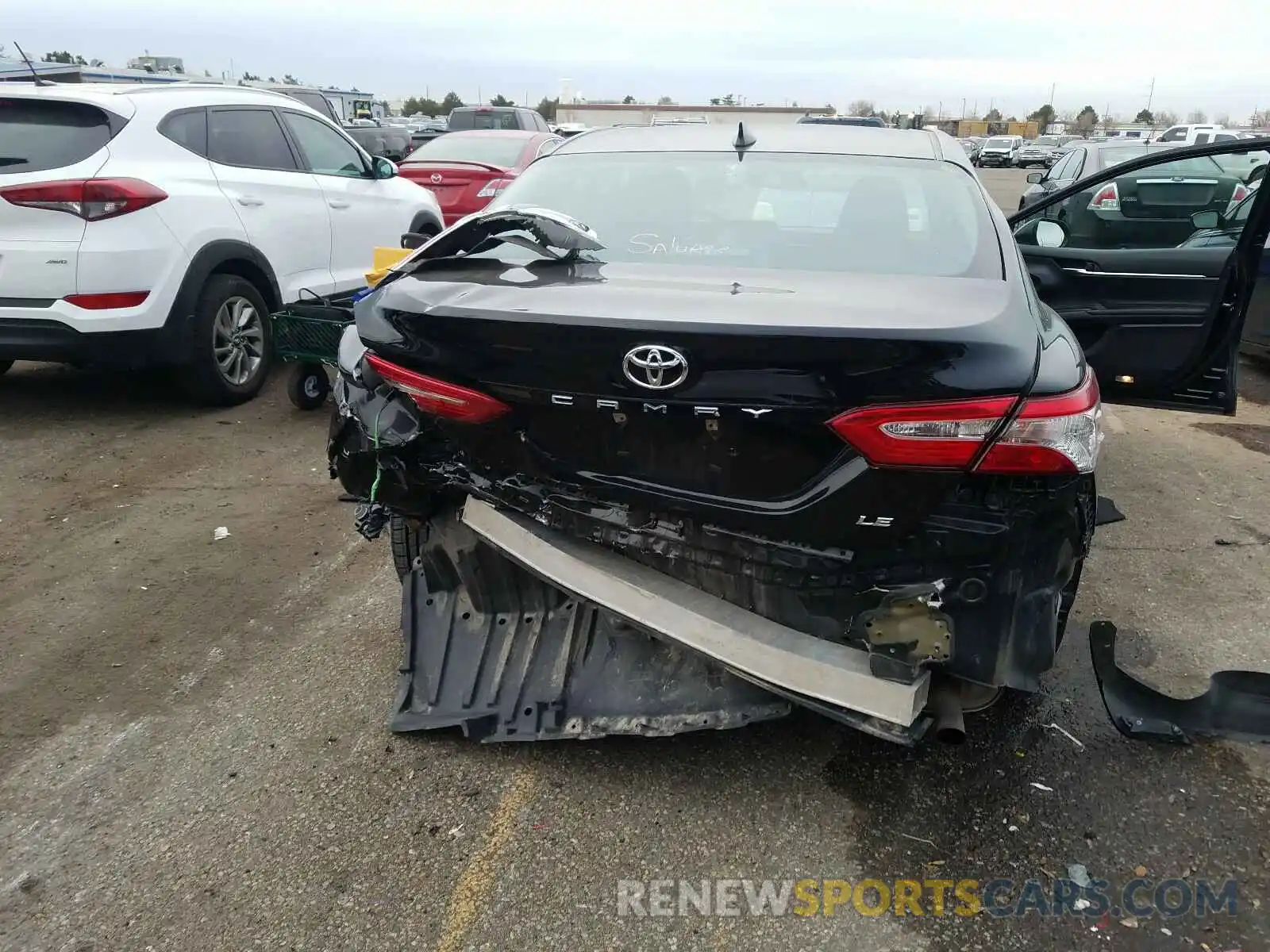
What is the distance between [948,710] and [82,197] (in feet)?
16.7

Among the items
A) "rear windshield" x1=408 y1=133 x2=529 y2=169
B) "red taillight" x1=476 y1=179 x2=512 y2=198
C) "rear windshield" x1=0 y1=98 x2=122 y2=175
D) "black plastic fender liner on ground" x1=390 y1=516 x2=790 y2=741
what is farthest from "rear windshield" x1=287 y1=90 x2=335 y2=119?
"black plastic fender liner on ground" x1=390 y1=516 x2=790 y2=741

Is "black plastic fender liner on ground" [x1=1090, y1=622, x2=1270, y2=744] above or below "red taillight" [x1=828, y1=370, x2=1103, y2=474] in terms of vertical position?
below

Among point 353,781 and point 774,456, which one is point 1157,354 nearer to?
point 774,456

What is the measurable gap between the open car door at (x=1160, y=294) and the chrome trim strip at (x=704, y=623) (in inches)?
90.5

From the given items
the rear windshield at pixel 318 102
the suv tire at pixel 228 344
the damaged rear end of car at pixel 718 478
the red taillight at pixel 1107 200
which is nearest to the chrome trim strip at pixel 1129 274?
the damaged rear end of car at pixel 718 478

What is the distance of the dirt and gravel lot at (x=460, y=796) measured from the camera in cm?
220

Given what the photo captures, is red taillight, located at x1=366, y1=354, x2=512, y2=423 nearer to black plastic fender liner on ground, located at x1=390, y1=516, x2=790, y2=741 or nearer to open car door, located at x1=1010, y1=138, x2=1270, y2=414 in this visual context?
black plastic fender liner on ground, located at x1=390, y1=516, x2=790, y2=741

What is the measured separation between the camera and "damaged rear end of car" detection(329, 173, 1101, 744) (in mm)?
2033

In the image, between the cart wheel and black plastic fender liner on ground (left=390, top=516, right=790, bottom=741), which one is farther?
the cart wheel

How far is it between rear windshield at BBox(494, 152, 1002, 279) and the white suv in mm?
2973

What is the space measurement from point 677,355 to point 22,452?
470 cm

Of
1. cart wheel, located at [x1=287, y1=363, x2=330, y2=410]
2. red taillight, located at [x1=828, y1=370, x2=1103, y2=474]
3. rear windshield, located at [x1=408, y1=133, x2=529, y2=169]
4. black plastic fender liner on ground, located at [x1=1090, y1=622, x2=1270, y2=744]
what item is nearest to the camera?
red taillight, located at [x1=828, y1=370, x2=1103, y2=474]

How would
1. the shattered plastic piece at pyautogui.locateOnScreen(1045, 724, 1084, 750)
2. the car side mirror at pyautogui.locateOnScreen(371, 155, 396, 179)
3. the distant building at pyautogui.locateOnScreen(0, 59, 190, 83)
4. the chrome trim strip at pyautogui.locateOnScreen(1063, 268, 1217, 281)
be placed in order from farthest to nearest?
the distant building at pyautogui.locateOnScreen(0, 59, 190, 83) < the car side mirror at pyautogui.locateOnScreen(371, 155, 396, 179) < the chrome trim strip at pyautogui.locateOnScreen(1063, 268, 1217, 281) < the shattered plastic piece at pyautogui.locateOnScreen(1045, 724, 1084, 750)

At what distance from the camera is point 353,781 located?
2.66 m
